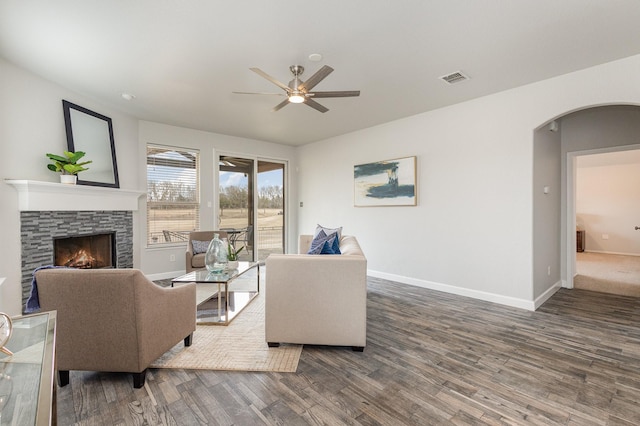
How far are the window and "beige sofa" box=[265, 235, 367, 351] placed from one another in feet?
11.6

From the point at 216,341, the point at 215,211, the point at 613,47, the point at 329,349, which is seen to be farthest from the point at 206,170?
the point at 613,47

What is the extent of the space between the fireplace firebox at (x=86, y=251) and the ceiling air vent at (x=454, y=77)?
5009 millimetres

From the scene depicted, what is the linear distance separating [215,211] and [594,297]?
20.2ft

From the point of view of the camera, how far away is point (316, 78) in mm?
2506

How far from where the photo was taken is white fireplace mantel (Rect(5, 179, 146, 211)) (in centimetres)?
313

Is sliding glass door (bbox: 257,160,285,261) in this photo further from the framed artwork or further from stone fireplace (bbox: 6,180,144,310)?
stone fireplace (bbox: 6,180,144,310)

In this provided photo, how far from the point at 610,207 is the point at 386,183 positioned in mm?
6957

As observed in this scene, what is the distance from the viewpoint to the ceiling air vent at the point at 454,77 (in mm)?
3180

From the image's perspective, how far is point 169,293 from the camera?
7.25 ft

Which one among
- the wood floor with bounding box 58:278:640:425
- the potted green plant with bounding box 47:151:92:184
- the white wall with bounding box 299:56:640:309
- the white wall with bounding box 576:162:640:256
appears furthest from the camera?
the white wall with bounding box 576:162:640:256

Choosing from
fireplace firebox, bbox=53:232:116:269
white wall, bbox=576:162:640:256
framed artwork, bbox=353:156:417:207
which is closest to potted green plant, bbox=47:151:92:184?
fireplace firebox, bbox=53:232:116:269

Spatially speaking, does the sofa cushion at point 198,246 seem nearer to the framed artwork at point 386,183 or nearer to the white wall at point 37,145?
the white wall at point 37,145

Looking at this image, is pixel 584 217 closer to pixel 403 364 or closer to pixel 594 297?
pixel 594 297

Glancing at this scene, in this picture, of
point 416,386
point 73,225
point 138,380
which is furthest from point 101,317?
point 73,225
